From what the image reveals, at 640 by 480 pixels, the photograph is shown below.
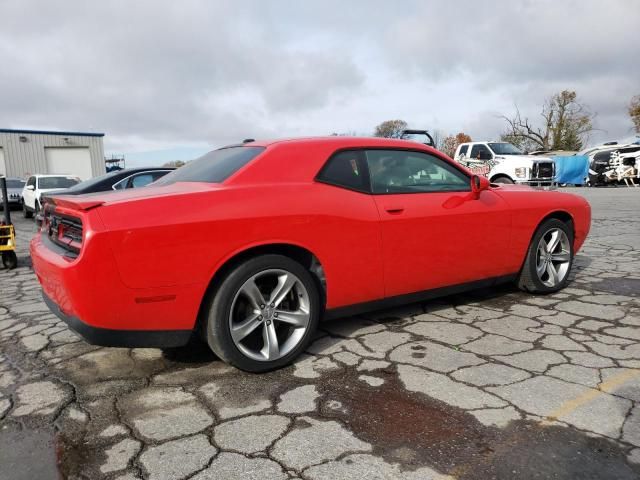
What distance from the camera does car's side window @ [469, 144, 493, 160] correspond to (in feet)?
53.8

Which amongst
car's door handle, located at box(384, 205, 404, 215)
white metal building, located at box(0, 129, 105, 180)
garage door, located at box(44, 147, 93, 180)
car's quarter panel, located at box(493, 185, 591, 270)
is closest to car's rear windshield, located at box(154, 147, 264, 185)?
car's door handle, located at box(384, 205, 404, 215)

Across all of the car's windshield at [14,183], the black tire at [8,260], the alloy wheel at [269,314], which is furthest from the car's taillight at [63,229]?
the car's windshield at [14,183]

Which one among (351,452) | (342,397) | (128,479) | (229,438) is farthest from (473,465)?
(128,479)

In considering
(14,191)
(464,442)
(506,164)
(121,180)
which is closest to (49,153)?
(14,191)

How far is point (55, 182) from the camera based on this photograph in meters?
15.2

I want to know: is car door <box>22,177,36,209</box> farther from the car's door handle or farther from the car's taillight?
the car's door handle

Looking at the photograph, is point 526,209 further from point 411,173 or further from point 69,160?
point 69,160

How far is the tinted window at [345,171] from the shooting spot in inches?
127

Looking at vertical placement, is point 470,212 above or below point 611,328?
above

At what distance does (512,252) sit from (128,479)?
3410 mm

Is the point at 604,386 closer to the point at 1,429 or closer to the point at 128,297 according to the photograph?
the point at 128,297

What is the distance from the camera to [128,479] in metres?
1.95

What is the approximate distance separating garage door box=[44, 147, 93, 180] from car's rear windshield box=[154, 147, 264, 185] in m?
29.5

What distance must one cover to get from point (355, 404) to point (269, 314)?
29.6 inches
